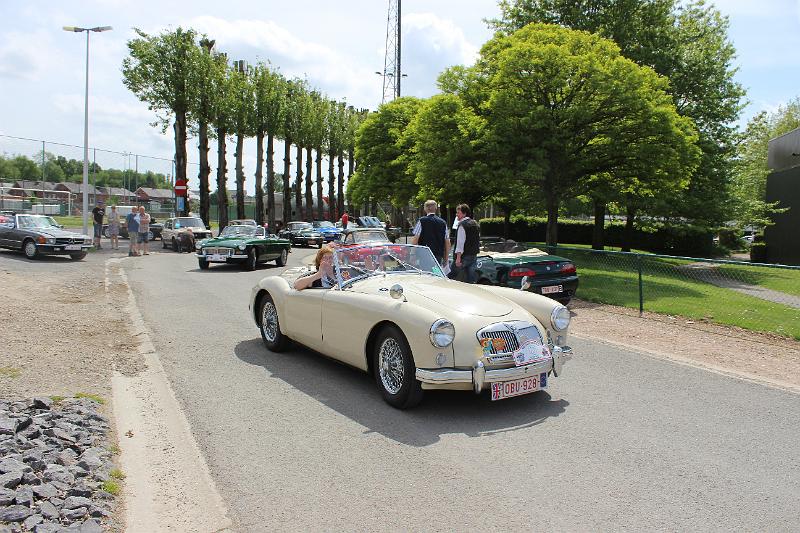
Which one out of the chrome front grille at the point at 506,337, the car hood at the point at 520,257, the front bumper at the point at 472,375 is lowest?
the front bumper at the point at 472,375

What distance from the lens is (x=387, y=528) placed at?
3516 millimetres

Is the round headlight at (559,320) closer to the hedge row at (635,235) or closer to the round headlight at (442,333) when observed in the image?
the round headlight at (442,333)

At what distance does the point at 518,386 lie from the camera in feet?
17.9

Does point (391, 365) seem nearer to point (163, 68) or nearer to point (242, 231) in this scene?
point (242, 231)

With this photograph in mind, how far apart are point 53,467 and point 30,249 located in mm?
19522

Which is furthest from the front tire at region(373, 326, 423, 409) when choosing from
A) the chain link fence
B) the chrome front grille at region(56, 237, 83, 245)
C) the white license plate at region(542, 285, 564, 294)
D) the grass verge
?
the chrome front grille at region(56, 237, 83, 245)

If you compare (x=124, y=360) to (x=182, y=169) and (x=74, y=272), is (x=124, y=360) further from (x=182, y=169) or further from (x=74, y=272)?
(x=182, y=169)

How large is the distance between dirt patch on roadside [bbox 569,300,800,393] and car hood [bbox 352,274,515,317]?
3.32 meters

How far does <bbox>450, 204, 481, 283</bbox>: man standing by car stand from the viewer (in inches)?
439

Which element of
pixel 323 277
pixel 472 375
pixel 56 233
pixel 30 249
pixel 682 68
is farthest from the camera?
pixel 682 68

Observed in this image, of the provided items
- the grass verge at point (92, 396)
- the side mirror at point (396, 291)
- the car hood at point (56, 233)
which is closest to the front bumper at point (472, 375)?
the side mirror at point (396, 291)

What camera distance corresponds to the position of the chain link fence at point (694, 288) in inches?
442

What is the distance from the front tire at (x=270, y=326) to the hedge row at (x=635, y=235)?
23.5 meters

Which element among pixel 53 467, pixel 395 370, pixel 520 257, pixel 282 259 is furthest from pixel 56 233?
pixel 53 467
